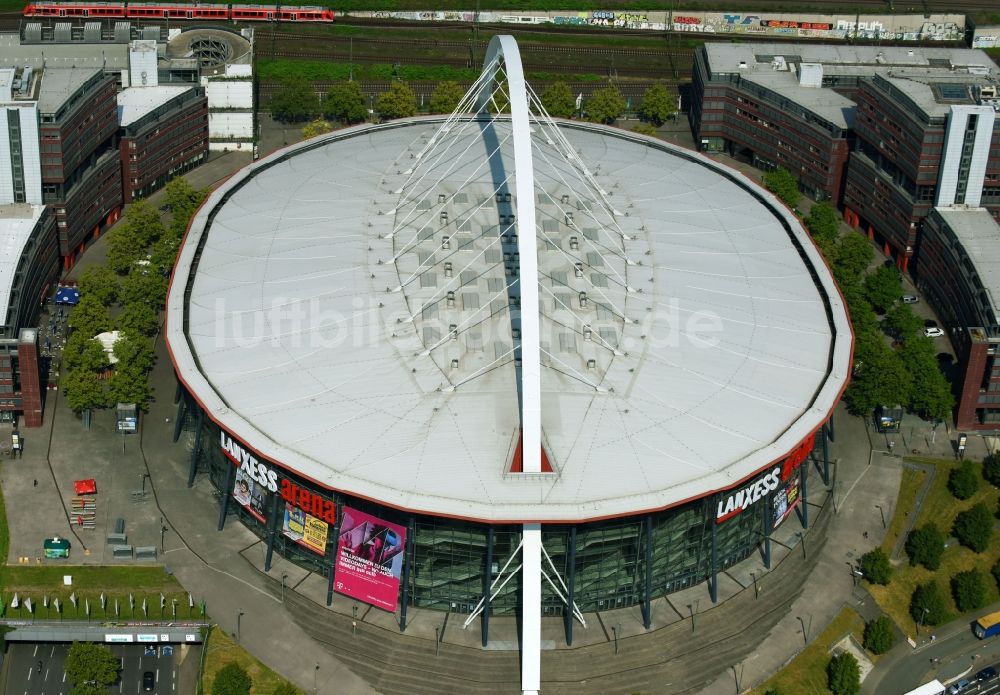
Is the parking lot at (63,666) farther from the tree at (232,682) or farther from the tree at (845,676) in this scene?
the tree at (845,676)

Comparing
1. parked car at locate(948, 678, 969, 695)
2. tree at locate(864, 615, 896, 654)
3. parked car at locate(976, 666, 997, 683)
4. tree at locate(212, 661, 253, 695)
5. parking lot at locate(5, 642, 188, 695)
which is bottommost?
parking lot at locate(5, 642, 188, 695)

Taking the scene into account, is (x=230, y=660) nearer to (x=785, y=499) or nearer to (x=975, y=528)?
(x=785, y=499)

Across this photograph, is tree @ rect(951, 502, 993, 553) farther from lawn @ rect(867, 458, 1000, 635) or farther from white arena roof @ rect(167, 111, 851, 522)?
white arena roof @ rect(167, 111, 851, 522)

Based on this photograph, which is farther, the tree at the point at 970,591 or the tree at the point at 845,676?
the tree at the point at 970,591

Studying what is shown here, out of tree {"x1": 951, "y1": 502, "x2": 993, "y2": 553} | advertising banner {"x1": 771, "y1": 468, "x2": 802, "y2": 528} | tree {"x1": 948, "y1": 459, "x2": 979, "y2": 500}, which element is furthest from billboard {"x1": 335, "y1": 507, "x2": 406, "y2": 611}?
tree {"x1": 948, "y1": 459, "x2": 979, "y2": 500}

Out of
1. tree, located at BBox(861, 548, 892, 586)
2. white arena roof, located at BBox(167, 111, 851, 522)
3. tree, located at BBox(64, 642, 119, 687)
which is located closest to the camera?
tree, located at BBox(64, 642, 119, 687)

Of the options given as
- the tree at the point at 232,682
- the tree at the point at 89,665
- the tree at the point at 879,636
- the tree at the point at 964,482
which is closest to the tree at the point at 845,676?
the tree at the point at 879,636
